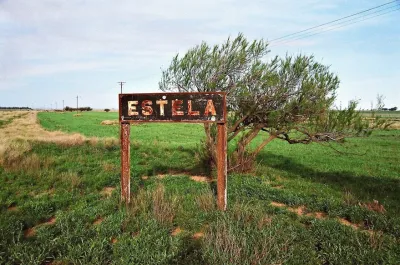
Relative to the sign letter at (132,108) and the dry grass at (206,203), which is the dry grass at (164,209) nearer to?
the dry grass at (206,203)

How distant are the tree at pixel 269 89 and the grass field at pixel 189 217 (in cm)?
205

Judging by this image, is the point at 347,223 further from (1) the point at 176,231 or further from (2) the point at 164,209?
(2) the point at 164,209

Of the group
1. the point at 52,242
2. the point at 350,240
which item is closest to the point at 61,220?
the point at 52,242

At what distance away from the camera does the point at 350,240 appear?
5.51m

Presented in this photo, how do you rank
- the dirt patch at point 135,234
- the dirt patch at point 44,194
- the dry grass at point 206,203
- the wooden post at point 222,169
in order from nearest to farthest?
1. the dirt patch at point 135,234
2. the wooden post at point 222,169
3. the dry grass at point 206,203
4. the dirt patch at point 44,194

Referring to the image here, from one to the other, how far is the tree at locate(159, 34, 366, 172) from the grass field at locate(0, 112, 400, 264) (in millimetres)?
2052

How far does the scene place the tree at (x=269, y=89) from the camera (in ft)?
37.0

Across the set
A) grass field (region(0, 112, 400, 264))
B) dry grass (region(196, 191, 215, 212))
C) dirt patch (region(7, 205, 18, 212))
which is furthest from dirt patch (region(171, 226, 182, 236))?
dirt patch (region(7, 205, 18, 212))

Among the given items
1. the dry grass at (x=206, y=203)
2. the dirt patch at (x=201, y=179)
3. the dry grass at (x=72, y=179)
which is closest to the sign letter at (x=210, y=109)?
the dry grass at (x=206, y=203)

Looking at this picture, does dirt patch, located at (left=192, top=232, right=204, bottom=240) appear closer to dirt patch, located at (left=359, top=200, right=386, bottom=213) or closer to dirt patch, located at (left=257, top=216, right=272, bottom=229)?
dirt patch, located at (left=257, top=216, right=272, bottom=229)

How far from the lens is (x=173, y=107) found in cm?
729

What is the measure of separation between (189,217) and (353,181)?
8137mm

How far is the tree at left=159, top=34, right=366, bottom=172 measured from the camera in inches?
444

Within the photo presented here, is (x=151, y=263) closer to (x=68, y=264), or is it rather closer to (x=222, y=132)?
(x=68, y=264)
